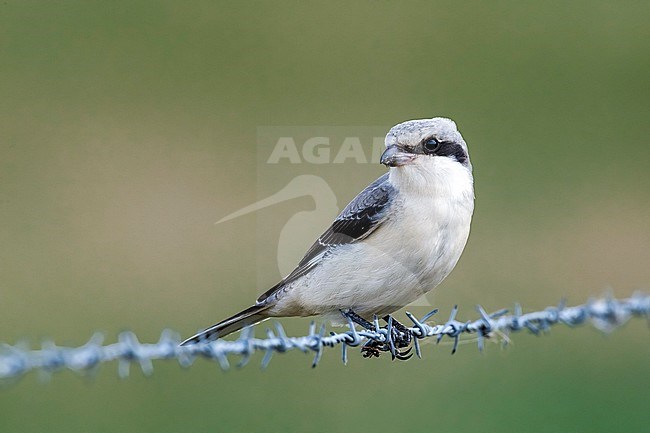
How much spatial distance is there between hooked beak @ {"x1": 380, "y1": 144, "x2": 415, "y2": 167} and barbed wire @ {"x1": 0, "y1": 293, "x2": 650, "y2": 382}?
28.7 inches

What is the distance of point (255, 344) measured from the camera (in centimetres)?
236

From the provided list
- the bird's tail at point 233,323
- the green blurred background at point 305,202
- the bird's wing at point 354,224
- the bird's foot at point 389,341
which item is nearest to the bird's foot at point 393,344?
the bird's foot at point 389,341

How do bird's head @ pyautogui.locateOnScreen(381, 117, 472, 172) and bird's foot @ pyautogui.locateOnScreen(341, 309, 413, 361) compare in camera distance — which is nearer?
bird's foot @ pyautogui.locateOnScreen(341, 309, 413, 361)

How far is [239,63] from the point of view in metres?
12.7

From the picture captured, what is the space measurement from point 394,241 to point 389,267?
0.12 meters

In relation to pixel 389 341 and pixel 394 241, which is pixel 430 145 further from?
pixel 389 341

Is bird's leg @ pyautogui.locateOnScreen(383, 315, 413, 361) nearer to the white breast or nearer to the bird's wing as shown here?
the white breast

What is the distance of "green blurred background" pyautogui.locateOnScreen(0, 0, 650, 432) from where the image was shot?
657 centimetres

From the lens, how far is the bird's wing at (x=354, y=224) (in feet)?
13.6

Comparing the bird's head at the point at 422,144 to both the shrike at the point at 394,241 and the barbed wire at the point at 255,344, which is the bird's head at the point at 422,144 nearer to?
the shrike at the point at 394,241

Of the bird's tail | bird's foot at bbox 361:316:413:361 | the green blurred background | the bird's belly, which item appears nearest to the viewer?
bird's foot at bbox 361:316:413:361

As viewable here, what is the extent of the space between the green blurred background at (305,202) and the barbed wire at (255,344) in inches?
117

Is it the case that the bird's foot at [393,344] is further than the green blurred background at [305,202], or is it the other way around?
the green blurred background at [305,202]

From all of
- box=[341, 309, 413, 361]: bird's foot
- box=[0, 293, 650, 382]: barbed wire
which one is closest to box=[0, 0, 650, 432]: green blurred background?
box=[341, 309, 413, 361]: bird's foot
